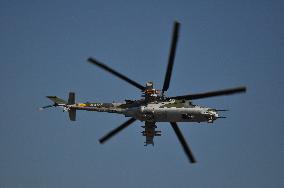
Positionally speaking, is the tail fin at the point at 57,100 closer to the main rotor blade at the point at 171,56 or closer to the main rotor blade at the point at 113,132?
the main rotor blade at the point at 113,132

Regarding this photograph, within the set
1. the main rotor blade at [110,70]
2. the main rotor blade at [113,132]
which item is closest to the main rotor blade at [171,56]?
the main rotor blade at [110,70]

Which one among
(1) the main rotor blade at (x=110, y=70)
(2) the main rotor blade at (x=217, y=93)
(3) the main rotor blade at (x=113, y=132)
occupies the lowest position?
(3) the main rotor blade at (x=113, y=132)

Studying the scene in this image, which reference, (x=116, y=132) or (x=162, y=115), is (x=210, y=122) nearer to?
(x=162, y=115)

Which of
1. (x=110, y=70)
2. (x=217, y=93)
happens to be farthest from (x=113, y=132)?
(x=217, y=93)

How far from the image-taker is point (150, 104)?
35.8 meters

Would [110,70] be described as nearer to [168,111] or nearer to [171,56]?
[171,56]

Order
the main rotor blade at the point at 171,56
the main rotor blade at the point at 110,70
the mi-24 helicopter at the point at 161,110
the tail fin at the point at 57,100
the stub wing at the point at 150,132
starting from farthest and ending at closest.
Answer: the tail fin at the point at 57,100
the stub wing at the point at 150,132
the mi-24 helicopter at the point at 161,110
the main rotor blade at the point at 110,70
the main rotor blade at the point at 171,56

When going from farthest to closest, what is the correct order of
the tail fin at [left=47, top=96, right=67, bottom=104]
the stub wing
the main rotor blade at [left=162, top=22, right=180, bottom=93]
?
the tail fin at [left=47, top=96, right=67, bottom=104] → the stub wing → the main rotor blade at [left=162, top=22, right=180, bottom=93]

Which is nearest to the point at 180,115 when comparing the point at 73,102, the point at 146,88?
the point at 146,88

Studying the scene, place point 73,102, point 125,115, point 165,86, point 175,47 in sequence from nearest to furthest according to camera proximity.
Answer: point 175,47 → point 165,86 → point 125,115 → point 73,102

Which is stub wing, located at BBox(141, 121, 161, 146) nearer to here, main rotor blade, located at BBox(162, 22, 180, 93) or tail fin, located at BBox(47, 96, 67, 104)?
main rotor blade, located at BBox(162, 22, 180, 93)

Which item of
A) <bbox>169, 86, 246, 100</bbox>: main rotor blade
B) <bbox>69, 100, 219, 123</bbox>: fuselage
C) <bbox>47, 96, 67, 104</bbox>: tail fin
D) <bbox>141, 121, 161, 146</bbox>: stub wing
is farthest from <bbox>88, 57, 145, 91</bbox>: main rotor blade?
<bbox>47, 96, 67, 104</bbox>: tail fin

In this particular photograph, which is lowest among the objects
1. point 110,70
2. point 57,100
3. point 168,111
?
point 168,111

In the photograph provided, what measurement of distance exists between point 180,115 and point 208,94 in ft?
16.2
